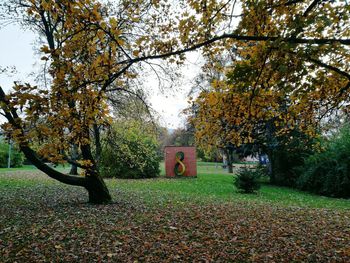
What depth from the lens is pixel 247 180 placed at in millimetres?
14641

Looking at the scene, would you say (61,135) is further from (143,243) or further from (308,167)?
(308,167)

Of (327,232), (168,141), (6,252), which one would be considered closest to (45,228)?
(6,252)

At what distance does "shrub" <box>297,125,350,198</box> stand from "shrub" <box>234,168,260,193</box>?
4086mm

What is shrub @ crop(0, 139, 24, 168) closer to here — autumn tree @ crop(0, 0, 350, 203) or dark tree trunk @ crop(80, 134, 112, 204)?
dark tree trunk @ crop(80, 134, 112, 204)

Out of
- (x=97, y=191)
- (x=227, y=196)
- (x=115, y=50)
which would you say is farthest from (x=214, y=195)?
(x=115, y=50)

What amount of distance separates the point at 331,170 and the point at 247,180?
17.2 feet

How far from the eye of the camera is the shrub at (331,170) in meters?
15.8

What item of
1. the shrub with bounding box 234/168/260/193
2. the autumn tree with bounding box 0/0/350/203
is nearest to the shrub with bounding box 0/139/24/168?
the shrub with bounding box 234/168/260/193

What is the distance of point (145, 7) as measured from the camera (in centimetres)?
694

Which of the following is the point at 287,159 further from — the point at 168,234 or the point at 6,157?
the point at 6,157

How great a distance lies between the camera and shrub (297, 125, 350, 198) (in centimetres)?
1576

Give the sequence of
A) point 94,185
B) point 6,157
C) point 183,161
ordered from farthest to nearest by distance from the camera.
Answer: point 6,157, point 183,161, point 94,185

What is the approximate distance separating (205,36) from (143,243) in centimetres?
402

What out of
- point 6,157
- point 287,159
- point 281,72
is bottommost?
point 287,159
